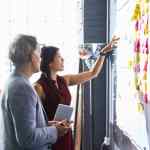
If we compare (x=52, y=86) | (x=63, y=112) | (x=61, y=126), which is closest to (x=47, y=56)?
(x=52, y=86)

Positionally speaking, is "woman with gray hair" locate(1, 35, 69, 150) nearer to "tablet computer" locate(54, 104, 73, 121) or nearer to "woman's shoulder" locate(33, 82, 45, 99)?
"tablet computer" locate(54, 104, 73, 121)

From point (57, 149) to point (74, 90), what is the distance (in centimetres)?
96

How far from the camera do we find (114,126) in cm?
258

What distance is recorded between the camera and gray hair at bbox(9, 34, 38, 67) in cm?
173

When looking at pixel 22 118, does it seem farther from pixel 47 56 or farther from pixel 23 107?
pixel 47 56

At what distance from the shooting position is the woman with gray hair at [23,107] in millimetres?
1632

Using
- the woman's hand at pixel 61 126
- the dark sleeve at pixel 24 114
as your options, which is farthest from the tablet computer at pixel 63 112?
the dark sleeve at pixel 24 114

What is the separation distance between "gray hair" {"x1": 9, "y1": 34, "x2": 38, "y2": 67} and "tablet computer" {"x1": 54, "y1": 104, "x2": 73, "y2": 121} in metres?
0.41

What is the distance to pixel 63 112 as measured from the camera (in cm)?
204

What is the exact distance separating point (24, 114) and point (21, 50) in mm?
320

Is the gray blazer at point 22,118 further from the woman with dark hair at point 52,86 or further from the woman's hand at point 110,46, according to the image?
the woman's hand at point 110,46

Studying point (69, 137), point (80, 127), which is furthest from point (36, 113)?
point (80, 127)

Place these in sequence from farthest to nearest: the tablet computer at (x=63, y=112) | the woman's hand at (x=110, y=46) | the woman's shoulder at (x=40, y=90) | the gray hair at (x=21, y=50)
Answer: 1. the woman's hand at (x=110, y=46)
2. the woman's shoulder at (x=40, y=90)
3. the tablet computer at (x=63, y=112)
4. the gray hair at (x=21, y=50)

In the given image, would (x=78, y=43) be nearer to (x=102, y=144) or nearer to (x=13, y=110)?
(x=102, y=144)
